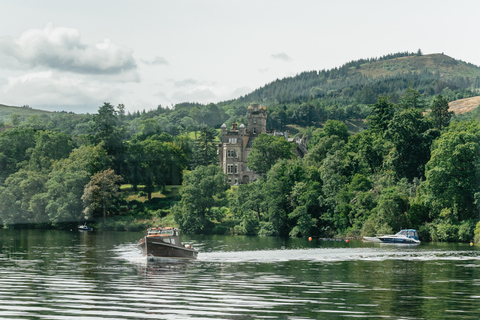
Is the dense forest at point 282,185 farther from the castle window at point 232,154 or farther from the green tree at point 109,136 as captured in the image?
the castle window at point 232,154

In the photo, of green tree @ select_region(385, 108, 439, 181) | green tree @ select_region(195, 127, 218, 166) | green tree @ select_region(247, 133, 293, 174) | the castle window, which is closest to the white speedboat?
green tree @ select_region(385, 108, 439, 181)

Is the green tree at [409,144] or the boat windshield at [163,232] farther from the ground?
the green tree at [409,144]

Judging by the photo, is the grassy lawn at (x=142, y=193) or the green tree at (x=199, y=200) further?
the grassy lawn at (x=142, y=193)

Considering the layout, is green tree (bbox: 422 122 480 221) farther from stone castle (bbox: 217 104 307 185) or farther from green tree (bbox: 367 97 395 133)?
stone castle (bbox: 217 104 307 185)

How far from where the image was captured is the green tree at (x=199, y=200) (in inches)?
4749

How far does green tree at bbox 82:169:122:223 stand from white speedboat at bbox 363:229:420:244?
66810 mm

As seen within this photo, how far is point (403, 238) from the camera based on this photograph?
86375 millimetres

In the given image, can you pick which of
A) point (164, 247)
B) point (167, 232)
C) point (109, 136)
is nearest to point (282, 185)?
point (167, 232)

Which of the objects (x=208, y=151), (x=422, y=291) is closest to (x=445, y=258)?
(x=422, y=291)

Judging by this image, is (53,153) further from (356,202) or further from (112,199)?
(356,202)

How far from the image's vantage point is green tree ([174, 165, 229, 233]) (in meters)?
121

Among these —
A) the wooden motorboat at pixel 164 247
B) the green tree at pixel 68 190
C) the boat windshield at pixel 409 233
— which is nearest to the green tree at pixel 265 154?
the green tree at pixel 68 190

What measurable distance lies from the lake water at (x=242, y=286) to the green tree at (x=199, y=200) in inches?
2257

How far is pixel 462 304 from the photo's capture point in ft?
97.2
